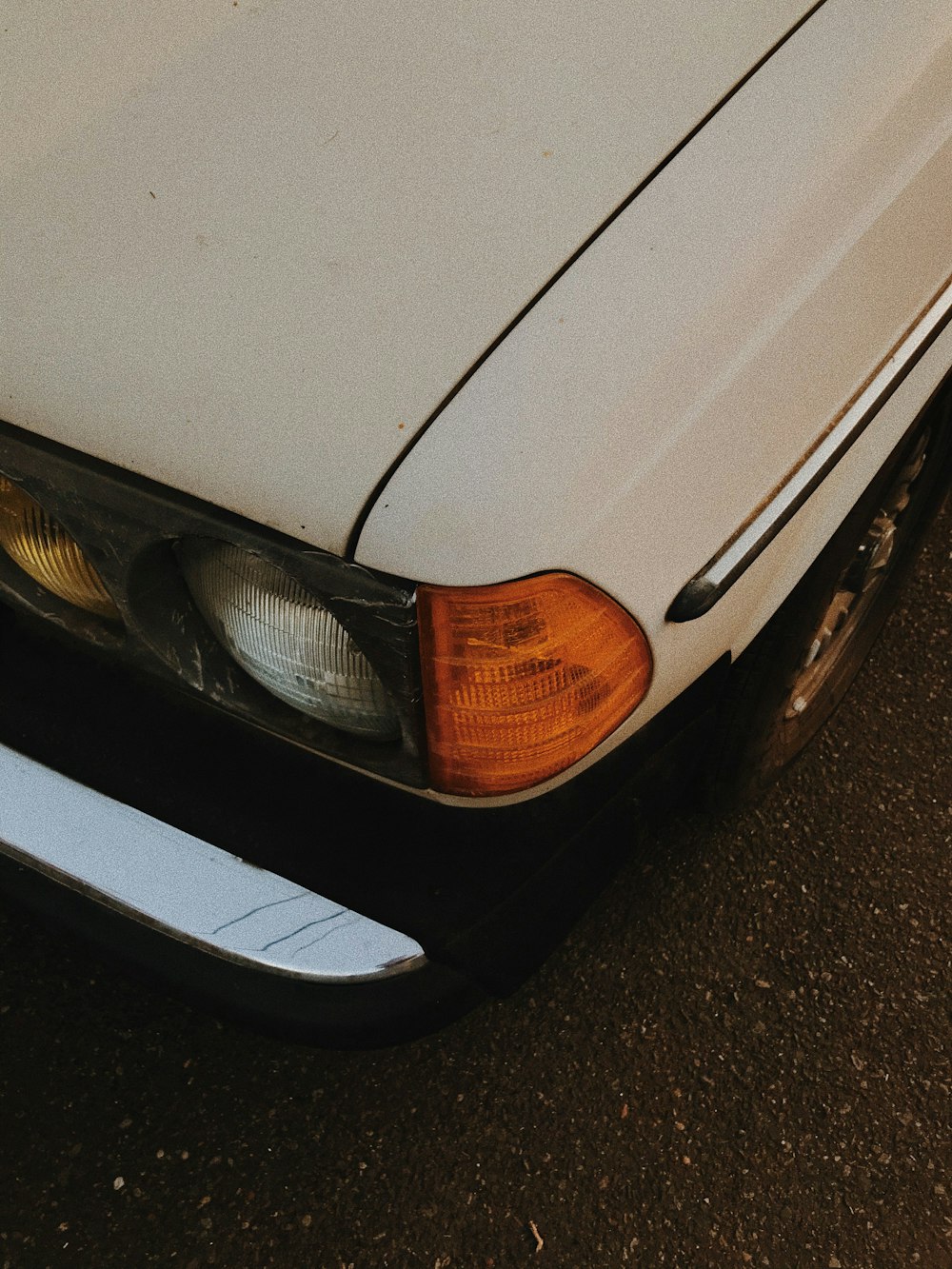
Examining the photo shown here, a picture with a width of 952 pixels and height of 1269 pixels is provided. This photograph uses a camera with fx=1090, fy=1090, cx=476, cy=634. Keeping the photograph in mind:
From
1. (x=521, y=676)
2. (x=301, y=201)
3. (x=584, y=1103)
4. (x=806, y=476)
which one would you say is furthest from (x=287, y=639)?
(x=584, y=1103)

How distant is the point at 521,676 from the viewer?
1.07 metres

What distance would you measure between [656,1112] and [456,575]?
1.10m

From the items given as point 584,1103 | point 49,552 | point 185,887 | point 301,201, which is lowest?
point 584,1103

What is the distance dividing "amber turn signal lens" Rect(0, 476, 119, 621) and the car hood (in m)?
0.16

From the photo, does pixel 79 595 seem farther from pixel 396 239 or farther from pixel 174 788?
pixel 396 239

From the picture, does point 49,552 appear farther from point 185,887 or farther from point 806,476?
point 806,476

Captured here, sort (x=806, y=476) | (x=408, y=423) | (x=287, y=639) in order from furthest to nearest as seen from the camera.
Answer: (x=806, y=476) < (x=287, y=639) < (x=408, y=423)

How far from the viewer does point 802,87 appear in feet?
3.86

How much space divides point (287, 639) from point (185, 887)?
34 cm

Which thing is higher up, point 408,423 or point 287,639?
point 408,423

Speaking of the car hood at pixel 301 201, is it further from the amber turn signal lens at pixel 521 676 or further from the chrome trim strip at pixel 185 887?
the chrome trim strip at pixel 185 887

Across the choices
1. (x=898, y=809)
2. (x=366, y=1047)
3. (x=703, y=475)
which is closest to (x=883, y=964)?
(x=898, y=809)

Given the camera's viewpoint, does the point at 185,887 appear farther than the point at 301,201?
Yes

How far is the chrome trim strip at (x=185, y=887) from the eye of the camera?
1.22 metres
